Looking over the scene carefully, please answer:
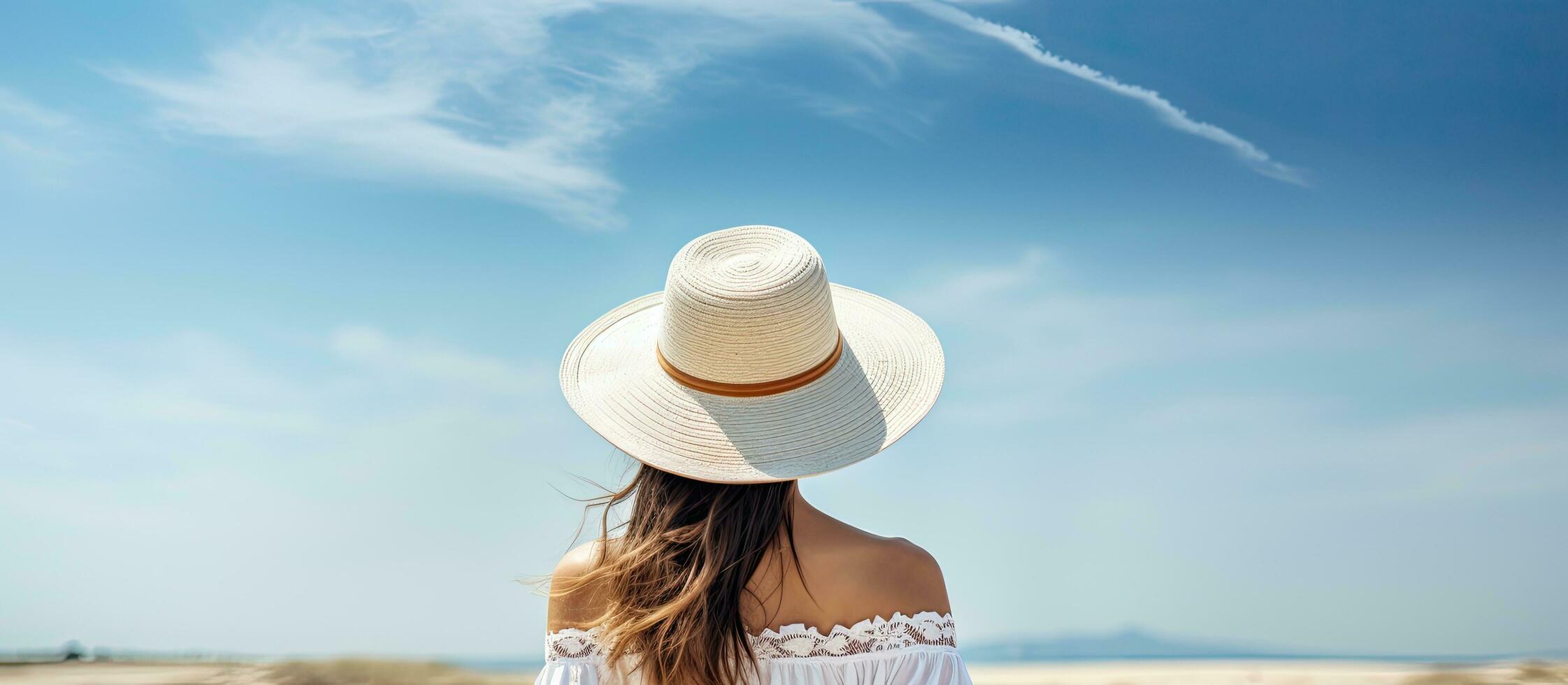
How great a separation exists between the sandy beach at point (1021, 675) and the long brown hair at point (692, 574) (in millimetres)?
7654

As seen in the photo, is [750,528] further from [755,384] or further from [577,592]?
[577,592]

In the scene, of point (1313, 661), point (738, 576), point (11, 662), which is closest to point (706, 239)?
point (738, 576)

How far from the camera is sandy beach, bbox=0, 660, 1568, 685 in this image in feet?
23.8

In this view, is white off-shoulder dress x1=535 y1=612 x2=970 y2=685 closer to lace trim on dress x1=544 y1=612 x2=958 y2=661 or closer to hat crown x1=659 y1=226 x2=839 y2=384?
lace trim on dress x1=544 y1=612 x2=958 y2=661

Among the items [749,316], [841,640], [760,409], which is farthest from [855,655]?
[749,316]

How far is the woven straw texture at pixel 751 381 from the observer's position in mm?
1449

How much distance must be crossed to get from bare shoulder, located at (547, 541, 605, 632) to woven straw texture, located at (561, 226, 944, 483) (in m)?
0.22

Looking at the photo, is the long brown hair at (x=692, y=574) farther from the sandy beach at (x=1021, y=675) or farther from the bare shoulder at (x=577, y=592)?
the sandy beach at (x=1021, y=675)

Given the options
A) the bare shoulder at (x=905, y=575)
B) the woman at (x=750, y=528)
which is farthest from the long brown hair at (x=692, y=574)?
the bare shoulder at (x=905, y=575)

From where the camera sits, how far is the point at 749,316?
1.46 m

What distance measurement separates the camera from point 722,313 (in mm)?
1465

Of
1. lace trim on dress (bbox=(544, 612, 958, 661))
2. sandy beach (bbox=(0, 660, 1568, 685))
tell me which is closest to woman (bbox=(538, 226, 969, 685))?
lace trim on dress (bbox=(544, 612, 958, 661))

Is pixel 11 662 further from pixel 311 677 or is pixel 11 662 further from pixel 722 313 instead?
pixel 722 313

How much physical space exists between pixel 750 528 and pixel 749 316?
1.08 ft
